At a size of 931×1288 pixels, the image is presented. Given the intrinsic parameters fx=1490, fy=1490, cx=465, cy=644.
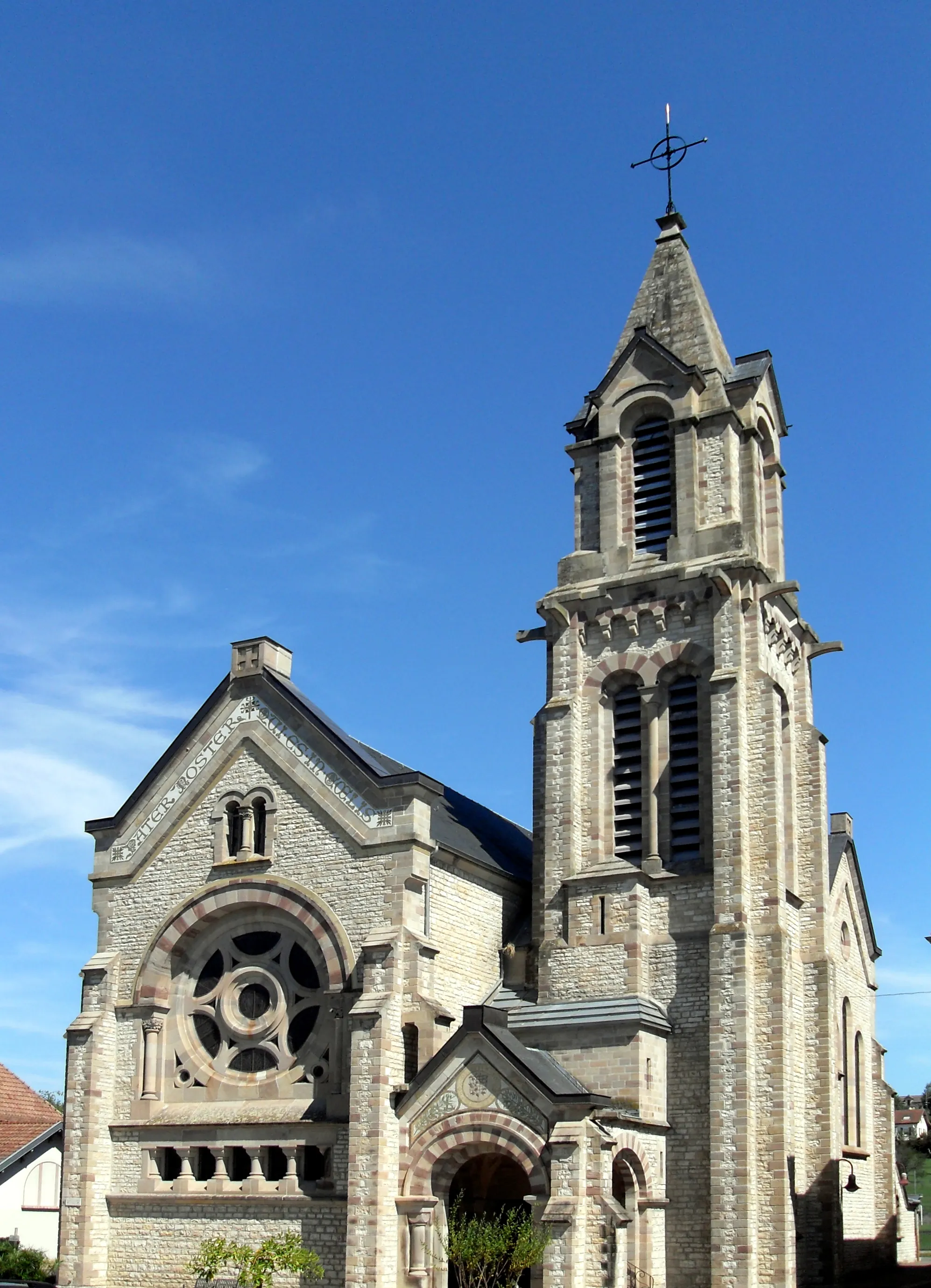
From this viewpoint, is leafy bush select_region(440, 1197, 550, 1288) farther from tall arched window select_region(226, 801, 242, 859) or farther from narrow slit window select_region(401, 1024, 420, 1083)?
tall arched window select_region(226, 801, 242, 859)

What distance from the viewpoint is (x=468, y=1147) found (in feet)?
94.9

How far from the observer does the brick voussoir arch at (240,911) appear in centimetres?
3216

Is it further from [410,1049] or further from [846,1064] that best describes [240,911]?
[846,1064]

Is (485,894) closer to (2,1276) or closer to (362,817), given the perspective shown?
(362,817)

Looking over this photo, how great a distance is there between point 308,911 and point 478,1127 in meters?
6.57

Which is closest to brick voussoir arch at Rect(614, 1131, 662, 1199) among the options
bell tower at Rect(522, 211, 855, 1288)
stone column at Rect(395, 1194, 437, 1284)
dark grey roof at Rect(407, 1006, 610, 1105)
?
bell tower at Rect(522, 211, 855, 1288)

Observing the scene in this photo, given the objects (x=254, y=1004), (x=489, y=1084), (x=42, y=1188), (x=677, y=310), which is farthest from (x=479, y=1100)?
(x=677, y=310)

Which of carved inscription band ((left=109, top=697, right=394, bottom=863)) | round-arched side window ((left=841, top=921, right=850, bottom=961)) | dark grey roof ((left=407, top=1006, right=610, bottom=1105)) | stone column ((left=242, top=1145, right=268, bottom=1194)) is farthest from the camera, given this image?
round-arched side window ((left=841, top=921, right=850, bottom=961))

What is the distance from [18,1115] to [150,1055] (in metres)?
11.2

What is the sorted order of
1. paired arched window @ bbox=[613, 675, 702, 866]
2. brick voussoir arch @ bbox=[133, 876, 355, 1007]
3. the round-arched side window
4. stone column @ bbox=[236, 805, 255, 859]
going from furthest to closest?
the round-arched side window → stone column @ bbox=[236, 805, 255, 859] → paired arched window @ bbox=[613, 675, 702, 866] → brick voussoir arch @ bbox=[133, 876, 355, 1007]

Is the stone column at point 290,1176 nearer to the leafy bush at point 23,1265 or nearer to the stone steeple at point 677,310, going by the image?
the leafy bush at point 23,1265

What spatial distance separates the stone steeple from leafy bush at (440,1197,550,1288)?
20704mm

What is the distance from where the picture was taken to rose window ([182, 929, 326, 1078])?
32844mm

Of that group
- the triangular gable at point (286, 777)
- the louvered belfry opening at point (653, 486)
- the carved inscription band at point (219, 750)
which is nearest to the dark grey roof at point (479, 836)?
the triangular gable at point (286, 777)
